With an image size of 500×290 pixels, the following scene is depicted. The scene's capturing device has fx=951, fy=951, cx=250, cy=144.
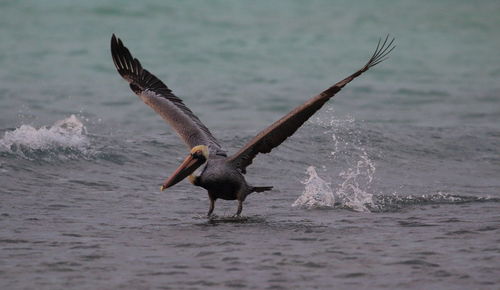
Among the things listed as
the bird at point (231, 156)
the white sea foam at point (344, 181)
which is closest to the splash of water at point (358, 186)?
the white sea foam at point (344, 181)

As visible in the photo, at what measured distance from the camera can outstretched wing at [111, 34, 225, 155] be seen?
9297 mm

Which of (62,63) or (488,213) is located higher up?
(62,63)

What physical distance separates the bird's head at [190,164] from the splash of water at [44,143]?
9.44 feet

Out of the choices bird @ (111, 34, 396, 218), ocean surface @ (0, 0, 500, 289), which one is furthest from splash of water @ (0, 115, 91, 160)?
bird @ (111, 34, 396, 218)

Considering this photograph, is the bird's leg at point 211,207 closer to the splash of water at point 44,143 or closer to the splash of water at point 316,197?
the splash of water at point 316,197

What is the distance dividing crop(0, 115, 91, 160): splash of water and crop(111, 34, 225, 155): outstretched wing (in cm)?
144

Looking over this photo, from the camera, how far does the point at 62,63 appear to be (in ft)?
68.9

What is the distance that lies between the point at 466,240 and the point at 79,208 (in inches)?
138

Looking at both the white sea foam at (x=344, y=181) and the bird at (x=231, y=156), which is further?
the white sea foam at (x=344, y=181)

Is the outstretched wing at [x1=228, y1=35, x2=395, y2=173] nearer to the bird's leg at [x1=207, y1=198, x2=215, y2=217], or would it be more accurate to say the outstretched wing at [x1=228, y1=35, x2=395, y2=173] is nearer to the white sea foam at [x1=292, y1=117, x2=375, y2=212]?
the bird's leg at [x1=207, y1=198, x2=215, y2=217]

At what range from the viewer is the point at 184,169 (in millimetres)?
8523

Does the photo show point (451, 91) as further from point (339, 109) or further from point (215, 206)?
point (215, 206)

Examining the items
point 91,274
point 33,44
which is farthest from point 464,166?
point 33,44

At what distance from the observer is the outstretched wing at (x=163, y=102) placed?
930cm
